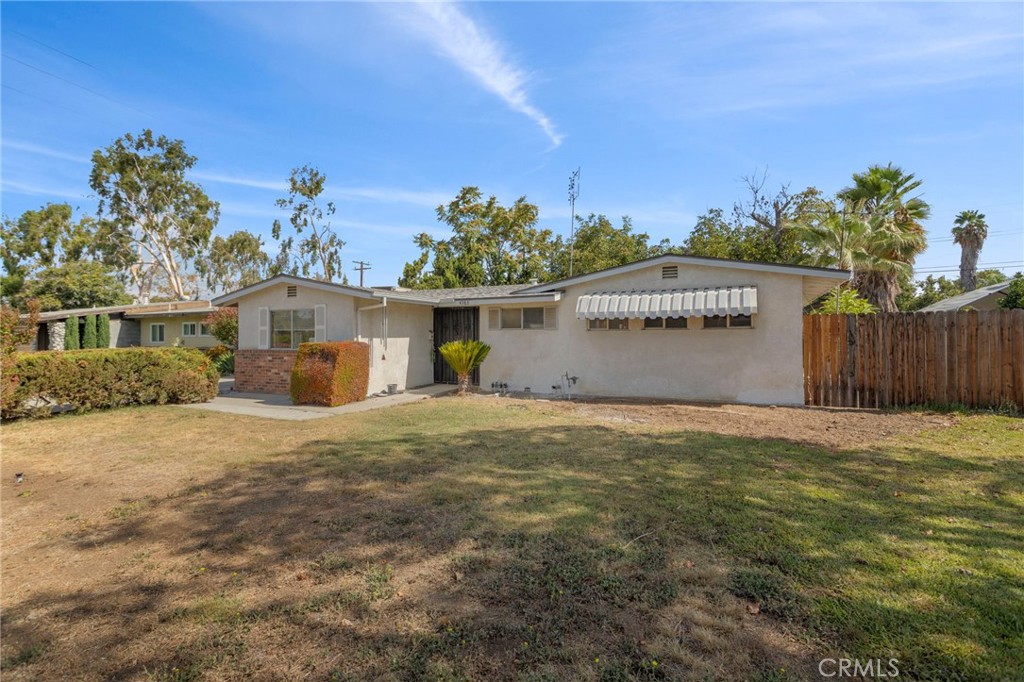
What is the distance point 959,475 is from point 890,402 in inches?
238

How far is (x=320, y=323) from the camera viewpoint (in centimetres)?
1473

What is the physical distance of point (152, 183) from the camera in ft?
126

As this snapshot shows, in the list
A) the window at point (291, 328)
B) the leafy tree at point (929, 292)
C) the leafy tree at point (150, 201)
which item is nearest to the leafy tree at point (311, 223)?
the leafy tree at point (150, 201)

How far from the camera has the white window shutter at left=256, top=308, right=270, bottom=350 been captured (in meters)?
15.7

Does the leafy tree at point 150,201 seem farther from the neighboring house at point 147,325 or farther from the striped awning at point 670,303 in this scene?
the striped awning at point 670,303

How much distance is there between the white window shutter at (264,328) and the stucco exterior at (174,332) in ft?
44.4

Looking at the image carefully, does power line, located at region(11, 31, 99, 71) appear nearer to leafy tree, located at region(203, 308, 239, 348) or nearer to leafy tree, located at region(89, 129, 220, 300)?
leafy tree, located at region(203, 308, 239, 348)

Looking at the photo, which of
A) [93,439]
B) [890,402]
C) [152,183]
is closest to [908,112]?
[890,402]

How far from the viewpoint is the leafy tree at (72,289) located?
31.6m

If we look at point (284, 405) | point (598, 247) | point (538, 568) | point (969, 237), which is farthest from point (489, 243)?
point (969, 237)

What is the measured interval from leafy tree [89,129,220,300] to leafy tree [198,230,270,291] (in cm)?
1082

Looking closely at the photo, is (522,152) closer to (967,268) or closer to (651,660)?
(651,660)

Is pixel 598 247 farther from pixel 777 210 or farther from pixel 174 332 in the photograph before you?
pixel 174 332

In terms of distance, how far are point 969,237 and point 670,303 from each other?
39.1 metres
